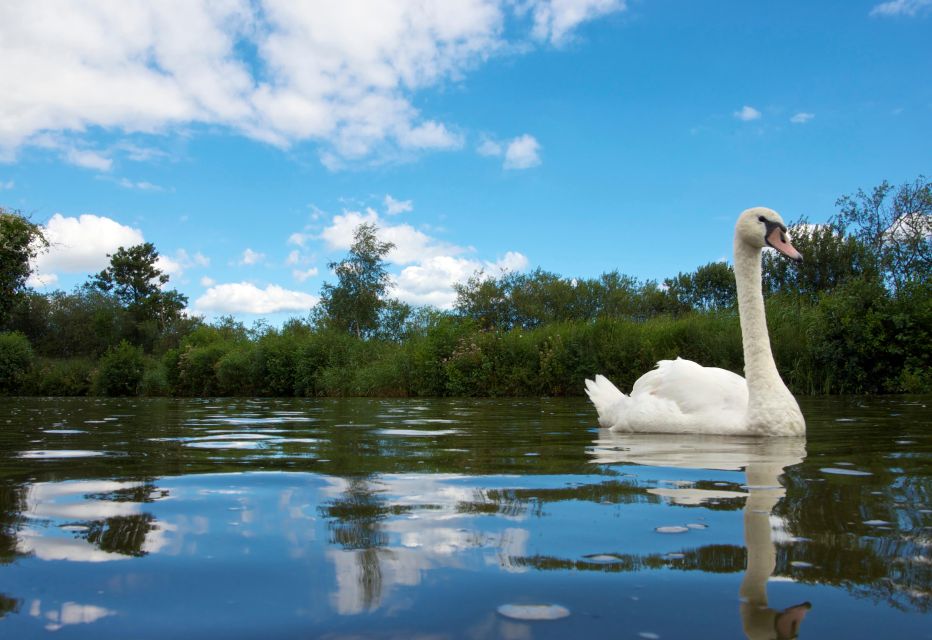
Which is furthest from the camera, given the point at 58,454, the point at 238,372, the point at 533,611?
the point at 238,372

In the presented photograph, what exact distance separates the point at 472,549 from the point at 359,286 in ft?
158

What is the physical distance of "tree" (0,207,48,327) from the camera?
2831 centimetres


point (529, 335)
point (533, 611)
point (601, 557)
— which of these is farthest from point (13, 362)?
point (533, 611)

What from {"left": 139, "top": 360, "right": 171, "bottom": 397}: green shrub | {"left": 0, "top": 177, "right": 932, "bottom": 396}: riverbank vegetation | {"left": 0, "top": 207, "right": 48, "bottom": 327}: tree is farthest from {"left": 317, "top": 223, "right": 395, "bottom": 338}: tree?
{"left": 0, "top": 207, "right": 48, "bottom": 327}: tree

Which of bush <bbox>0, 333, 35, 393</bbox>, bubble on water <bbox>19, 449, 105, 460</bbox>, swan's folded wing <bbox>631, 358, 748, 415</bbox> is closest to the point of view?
bubble on water <bbox>19, 449, 105, 460</bbox>

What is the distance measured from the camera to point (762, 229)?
670 centimetres

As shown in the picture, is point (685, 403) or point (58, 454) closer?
point (58, 454)

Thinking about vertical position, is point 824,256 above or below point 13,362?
above

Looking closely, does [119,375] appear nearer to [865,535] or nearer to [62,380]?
[62,380]

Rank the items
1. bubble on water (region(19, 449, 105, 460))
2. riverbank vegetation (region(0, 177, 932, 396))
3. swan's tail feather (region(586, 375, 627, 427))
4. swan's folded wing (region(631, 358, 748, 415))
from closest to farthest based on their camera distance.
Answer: bubble on water (region(19, 449, 105, 460)), swan's folded wing (region(631, 358, 748, 415)), swan's tail feather (region(586, 375, 627, 427)), riverbank vegetation (region(0, 177, 932, 396))

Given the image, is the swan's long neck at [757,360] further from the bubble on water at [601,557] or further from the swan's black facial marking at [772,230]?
the bubble on water at [601,557]

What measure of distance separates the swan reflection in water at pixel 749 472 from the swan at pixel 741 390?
13cm

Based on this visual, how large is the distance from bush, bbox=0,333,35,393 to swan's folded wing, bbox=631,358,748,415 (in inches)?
2200

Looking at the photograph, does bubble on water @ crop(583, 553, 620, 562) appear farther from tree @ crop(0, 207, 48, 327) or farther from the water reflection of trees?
tree @ crop(0, 207, 48, 327)
